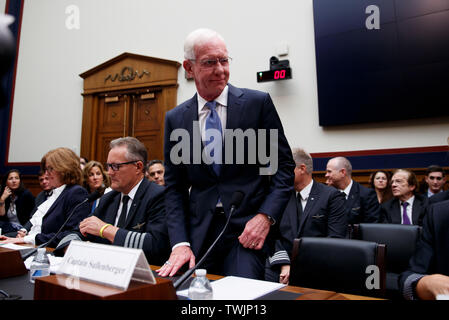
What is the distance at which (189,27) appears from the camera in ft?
18.9

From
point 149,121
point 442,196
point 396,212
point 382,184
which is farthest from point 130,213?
point 149,121

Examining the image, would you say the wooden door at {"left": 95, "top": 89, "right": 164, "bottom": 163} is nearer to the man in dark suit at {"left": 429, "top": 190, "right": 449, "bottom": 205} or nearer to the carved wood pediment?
the carved wood pediment

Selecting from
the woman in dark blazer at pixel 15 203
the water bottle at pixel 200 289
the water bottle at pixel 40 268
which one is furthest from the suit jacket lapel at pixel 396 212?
the woman in dark blazer at pixel 15 203

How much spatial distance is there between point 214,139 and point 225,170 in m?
0.13

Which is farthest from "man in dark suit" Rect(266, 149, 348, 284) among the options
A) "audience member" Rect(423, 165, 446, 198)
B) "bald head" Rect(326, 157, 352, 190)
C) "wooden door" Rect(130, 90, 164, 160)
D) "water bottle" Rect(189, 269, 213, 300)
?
"wooden door" Rect(130, 90, 164, 160)

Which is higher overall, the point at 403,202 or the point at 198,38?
the point at 198,38

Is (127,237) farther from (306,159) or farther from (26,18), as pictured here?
(26,18)

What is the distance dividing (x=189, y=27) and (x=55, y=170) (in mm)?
3963

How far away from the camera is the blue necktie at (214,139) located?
1337 millimetres

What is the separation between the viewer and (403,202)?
3.65 meters

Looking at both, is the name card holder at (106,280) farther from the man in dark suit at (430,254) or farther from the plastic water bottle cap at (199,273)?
the man in dark suit at (430,254)

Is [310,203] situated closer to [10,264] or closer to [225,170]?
[225,170]

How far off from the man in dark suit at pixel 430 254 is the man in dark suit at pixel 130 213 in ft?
3.18

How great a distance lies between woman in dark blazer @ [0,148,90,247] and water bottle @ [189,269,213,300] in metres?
1.61
